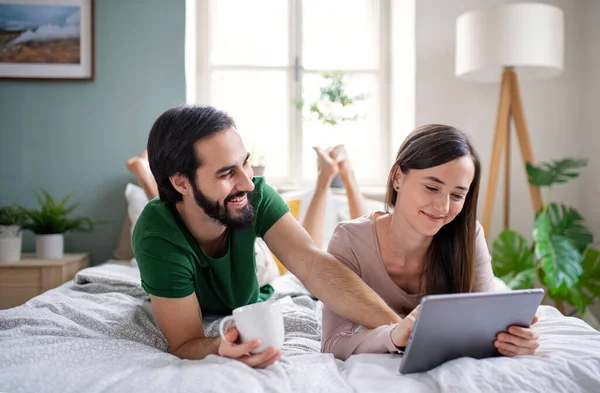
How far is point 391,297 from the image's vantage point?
4.68 feet

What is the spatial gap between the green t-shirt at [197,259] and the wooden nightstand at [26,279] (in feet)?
4.56

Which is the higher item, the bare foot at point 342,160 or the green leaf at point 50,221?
the bare foot at point 342,160

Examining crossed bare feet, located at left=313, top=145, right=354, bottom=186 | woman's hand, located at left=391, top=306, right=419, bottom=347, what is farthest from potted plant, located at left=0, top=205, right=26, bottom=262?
woman's hand, located at left=391, top=306, right=419, bottom=347

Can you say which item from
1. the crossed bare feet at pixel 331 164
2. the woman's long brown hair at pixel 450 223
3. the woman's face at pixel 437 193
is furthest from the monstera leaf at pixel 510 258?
the woman's face at pixel 437 193

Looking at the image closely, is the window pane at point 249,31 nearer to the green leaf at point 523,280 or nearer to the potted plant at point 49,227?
the potted plant at point 49,227

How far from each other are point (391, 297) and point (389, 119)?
2.50 metres

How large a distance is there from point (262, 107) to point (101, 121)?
1034 mm

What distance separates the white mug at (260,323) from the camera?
1.02 metres

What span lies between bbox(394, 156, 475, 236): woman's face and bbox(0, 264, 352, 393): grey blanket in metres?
0.40

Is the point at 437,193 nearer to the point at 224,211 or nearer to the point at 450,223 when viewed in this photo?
the point at 450,223

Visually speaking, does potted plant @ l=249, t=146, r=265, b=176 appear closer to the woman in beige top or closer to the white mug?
the woman in beige top

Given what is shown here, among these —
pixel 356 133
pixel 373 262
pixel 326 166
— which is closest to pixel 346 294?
pixel 373 262

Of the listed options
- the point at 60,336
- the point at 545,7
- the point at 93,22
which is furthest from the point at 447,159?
the point at 93,22

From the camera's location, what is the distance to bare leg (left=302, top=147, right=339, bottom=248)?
2365 mm
